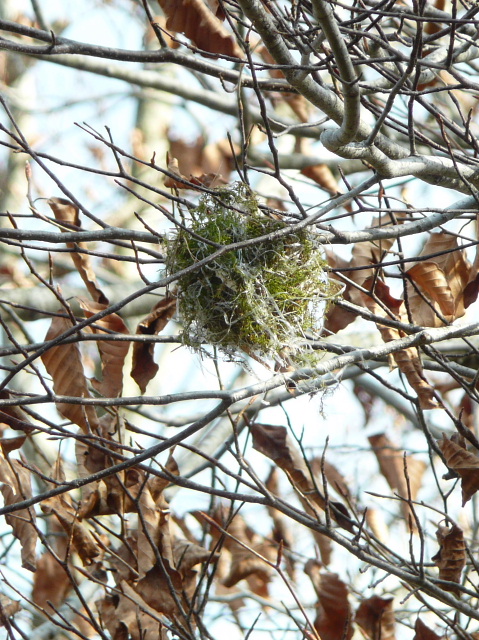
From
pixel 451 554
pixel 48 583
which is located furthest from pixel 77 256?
pixel 48 583

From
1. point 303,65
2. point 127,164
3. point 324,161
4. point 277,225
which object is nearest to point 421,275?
point 277,225

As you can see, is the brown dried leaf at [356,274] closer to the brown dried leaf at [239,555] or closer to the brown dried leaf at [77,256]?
the brown dried leaf at [77,256]

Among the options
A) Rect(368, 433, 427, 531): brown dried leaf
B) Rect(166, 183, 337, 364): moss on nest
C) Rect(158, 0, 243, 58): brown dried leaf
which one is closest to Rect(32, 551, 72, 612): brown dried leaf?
Rect(368, 433, 427, 531): brown dried leaf

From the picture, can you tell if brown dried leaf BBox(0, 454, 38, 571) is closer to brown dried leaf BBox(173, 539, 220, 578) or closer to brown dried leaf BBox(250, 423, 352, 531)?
brown dried leaf BBox(173, 539, 220, 578)

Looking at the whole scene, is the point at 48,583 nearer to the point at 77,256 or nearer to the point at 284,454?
the point at 284,454

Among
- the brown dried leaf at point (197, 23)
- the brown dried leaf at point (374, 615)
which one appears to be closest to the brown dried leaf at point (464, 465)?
the brown dried leaf at point (374, 615)

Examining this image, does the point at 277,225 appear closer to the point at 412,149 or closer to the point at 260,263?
the point at 260,263
